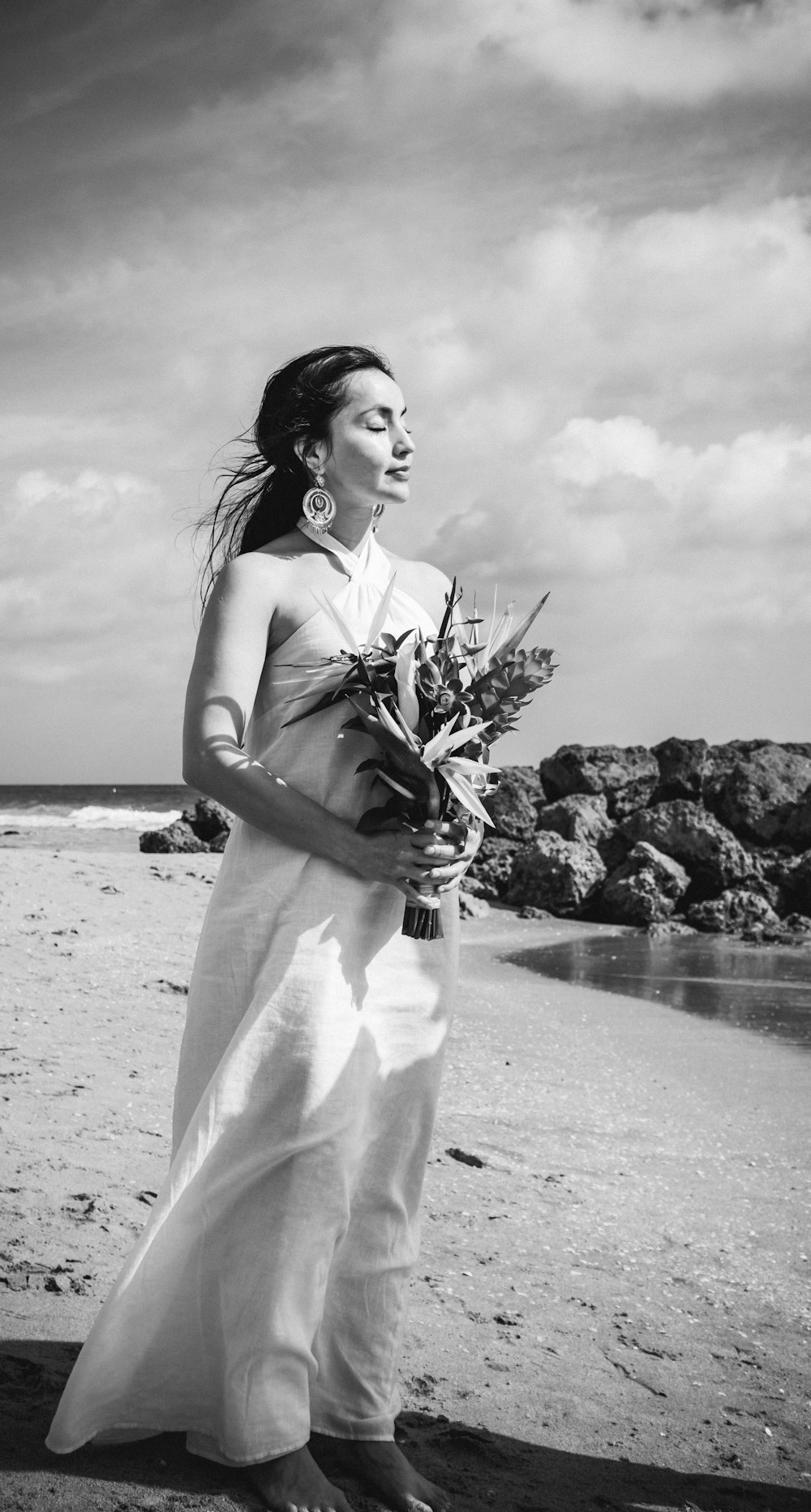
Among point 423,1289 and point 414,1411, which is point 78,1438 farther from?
point 423,1289

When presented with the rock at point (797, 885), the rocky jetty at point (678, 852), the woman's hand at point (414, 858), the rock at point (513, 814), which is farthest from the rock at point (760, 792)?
the woman's hand at point (414, 858)

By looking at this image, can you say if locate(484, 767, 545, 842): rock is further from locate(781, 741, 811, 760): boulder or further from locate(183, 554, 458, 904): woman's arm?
locate(183, 554, 458, 904): woman's arm

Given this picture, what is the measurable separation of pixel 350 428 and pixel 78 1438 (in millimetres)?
2469

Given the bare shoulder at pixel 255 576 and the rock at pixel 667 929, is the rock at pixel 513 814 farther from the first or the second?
the bare shoulder at pixel 255 576

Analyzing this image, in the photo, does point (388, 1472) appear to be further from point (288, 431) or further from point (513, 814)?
point (513, 814)

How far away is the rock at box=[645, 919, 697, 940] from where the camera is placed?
1445 centimetres

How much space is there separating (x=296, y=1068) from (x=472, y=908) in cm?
1277

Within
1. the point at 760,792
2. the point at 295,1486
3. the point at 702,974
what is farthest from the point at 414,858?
the point at 760,792

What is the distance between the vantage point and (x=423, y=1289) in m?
3.99

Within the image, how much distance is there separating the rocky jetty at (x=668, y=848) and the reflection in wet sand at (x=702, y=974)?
1015 millimetres

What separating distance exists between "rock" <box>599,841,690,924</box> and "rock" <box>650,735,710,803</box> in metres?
4.69

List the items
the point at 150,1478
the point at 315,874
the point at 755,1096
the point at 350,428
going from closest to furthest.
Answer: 1. the point at 150,1478
2. the point at 315,874
3. the point at 350,428
4. the point at 755,1096

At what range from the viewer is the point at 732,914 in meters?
14.9

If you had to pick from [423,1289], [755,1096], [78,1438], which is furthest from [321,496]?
[755,1096]
